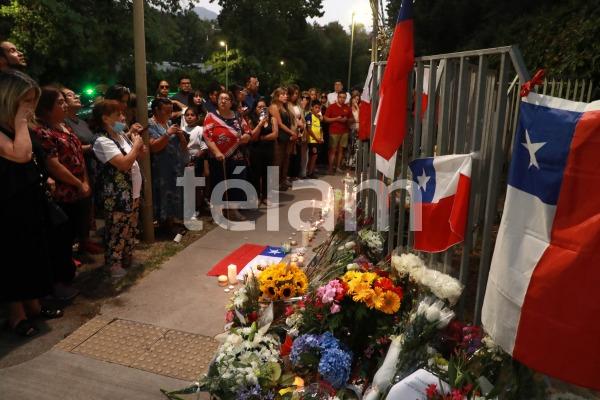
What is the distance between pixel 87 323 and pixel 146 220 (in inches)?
75.8

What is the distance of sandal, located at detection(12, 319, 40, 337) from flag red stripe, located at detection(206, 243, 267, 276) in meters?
1.67

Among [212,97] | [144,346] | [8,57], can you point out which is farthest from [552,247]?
[212,97]

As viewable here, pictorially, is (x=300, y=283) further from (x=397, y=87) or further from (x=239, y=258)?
Answer: (x=239, y=258)

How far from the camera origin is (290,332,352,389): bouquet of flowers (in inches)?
98.5

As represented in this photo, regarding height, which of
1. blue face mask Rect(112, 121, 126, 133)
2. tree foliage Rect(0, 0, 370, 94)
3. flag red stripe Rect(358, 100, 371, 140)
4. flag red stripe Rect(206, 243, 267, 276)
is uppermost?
tree foliage Rect(0, 0, 370, 94)

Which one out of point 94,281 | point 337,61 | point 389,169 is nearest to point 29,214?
point 94,281

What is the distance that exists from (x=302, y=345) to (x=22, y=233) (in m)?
2.23

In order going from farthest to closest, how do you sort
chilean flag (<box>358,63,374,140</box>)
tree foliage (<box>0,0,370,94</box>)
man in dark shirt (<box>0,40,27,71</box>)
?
1. tree foliage (<box>0,0,370,94</box>)
2. chilean flag (<box>358,63,374,140</box>)
3. man in dark shirt (<box>0,40,27,71</box>)

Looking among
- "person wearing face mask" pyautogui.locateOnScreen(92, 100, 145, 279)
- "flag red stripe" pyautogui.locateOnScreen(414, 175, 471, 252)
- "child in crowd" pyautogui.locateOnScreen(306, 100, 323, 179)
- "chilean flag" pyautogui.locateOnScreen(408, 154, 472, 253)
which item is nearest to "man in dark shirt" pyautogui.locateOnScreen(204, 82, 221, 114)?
"person wearing face mask" pyautogui.locateOnScreen(92, 100, 145, 279)

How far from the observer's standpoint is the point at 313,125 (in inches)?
392

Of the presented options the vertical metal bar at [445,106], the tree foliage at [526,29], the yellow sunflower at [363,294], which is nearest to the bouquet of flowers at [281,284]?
the yellow sunflower at [363,294]

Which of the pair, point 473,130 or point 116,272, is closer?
point 473,130

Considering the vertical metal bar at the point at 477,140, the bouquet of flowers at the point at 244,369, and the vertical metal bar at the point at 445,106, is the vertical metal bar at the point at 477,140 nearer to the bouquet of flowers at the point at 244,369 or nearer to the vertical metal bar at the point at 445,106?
the vertical metal bar at the point at 445,106

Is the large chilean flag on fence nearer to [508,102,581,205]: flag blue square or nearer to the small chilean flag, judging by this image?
[508,102,581,205]: flag blue square
